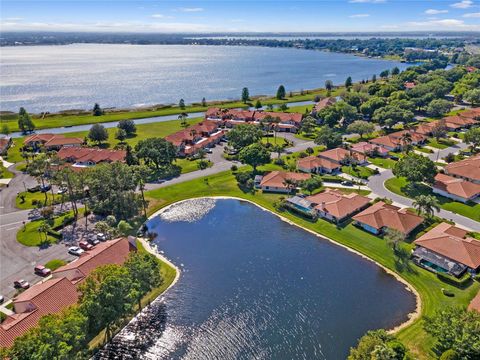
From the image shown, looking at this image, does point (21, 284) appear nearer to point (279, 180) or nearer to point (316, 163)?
point (279, 180)

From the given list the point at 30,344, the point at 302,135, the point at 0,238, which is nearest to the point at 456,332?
the point at 30,344

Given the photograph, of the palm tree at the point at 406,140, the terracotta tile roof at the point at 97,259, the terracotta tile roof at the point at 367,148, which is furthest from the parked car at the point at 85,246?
the palm tree at the point at 406,140

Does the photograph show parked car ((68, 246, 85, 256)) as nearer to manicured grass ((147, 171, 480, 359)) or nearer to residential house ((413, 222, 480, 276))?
manicured grass ((147, 171, 480, 359))

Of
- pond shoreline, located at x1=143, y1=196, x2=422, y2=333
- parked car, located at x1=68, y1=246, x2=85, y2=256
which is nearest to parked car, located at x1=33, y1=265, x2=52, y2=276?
parked car, located at x1=68, y1=246, x2=85, y2=256

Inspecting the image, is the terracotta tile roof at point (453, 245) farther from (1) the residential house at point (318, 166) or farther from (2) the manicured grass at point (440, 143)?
(2) the manicured grass at point (440, 143)

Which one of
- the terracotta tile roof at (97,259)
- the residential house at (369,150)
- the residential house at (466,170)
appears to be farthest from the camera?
the residential house at (369,150)

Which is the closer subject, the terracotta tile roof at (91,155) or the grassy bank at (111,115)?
the terracotta tile roof at (91,155)

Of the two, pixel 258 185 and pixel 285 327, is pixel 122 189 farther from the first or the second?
pixel 285 327
